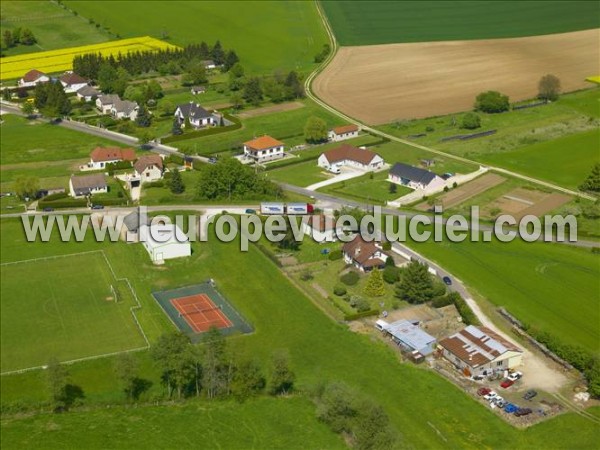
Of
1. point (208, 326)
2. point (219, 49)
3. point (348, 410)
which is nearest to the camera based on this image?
point (348, 410)

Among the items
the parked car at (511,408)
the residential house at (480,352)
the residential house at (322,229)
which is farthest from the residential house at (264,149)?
the parked car at (511,408)

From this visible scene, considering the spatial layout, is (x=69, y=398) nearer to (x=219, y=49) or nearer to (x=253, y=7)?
(x=219, y=49)

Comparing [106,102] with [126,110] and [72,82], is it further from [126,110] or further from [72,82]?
[72,82]

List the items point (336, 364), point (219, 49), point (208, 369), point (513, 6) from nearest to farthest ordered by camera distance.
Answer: point (208, 369) < point (336, 364) < point (219, 49) < point (513, 6)

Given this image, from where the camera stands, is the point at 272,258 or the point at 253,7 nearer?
the point at 272,258

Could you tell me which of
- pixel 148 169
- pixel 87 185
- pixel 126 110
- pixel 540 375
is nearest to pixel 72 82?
pixel 126 110

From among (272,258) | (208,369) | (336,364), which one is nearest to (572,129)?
(272,258)
